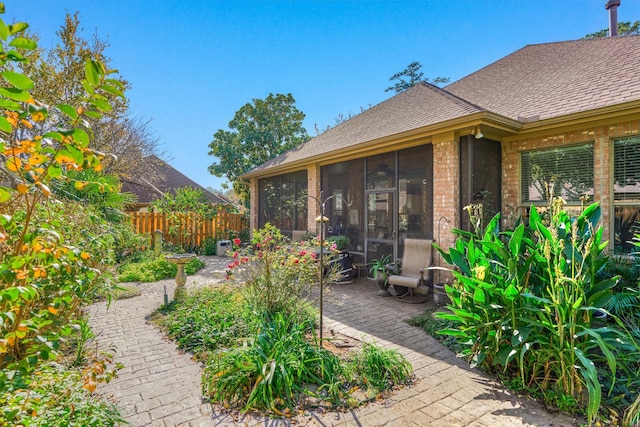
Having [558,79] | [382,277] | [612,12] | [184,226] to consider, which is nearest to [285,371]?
[382,277]

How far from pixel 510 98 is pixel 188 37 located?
7787mm

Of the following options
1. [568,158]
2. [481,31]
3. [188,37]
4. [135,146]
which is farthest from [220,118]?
[568,158]

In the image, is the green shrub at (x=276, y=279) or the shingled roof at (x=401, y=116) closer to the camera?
the green shrub at (x=276, y=279)

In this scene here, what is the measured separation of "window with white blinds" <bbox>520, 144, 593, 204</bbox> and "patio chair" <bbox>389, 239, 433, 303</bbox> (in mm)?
2133

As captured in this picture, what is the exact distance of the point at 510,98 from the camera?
668 cm

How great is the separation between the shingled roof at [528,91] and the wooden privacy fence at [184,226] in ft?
15.6

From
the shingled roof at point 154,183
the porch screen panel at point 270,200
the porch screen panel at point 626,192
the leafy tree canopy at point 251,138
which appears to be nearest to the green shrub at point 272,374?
the porch screen panel at point 626,192

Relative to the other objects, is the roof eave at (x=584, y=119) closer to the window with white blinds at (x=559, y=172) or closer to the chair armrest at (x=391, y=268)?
the window with white blinds at (x=559, y=172)

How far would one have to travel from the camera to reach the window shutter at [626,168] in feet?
15.6

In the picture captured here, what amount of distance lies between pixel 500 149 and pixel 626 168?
73.1 inches

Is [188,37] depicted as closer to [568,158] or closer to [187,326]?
[187,326]

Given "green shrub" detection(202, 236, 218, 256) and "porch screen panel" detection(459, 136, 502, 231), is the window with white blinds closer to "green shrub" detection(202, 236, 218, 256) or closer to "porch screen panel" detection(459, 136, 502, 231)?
"porch screen panel" detection(459, 136, 502, 231)

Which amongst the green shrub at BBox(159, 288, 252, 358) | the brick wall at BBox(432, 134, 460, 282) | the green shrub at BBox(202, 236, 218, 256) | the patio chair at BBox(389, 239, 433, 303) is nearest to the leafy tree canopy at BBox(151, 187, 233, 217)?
the green shrub at BBox(202, 236, 218, 256)

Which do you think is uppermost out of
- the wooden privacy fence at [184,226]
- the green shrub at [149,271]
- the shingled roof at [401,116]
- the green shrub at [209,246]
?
the shingled roof at [401,116]
